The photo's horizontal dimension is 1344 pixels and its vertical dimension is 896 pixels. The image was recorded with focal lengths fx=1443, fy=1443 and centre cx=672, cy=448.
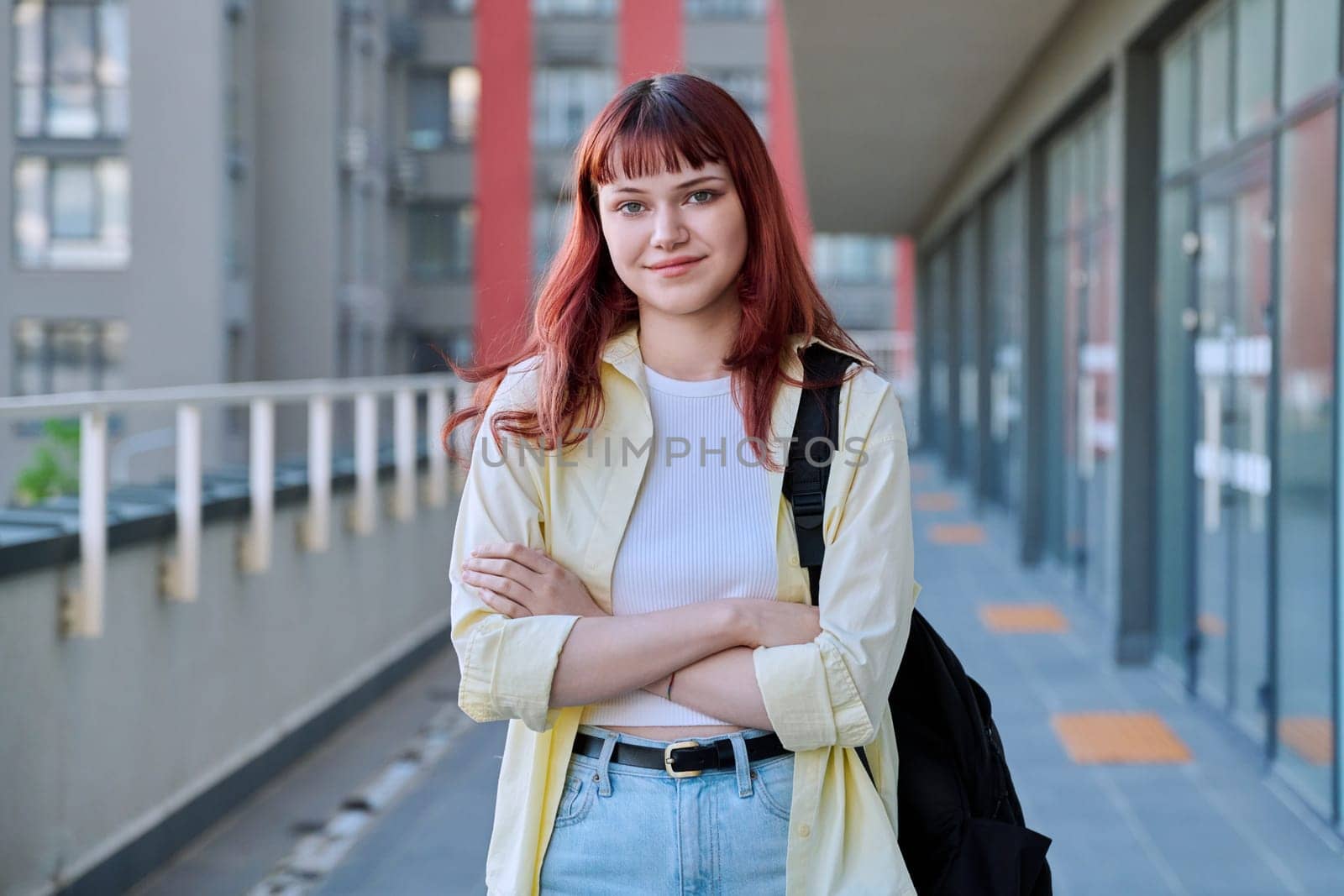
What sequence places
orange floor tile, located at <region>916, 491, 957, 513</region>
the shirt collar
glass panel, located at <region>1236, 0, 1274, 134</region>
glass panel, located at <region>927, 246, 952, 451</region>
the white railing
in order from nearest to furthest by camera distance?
the shirt collar → the white railing → glass panel, located at <region>1236, 0, 1274, 134</region> → orange floor tile, located at <region>916, 491, 957, 513</region> → glass panel, located at <region>927, 246, 952, 451</region>

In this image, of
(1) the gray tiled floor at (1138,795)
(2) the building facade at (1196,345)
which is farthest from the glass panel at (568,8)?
(1) the gray tiled floor at (1138,795)

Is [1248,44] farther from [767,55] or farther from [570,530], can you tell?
[767,55]

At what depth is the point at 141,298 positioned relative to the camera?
18531 millimetres

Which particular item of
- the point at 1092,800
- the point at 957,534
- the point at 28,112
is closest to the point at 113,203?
the point at 28,112

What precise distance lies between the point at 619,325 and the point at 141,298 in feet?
60.2

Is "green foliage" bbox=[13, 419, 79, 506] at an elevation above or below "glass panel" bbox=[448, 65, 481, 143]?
below

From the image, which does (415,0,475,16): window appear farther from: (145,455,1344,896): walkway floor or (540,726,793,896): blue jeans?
(540,726,793,896): blue jeans

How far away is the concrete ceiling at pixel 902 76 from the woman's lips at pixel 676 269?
567 cm

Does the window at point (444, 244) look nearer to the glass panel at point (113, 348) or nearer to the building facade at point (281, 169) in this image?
the building facade at point (281, 169)

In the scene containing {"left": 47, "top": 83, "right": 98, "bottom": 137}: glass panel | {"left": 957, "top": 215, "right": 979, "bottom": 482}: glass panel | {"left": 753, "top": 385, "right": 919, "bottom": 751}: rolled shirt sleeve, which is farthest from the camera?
{"left": 47, "top": 83, "right": 98, "bottom": 137}: glass panel

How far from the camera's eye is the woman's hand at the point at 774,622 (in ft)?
4.51

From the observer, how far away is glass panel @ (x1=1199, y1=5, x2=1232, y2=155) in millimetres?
5062

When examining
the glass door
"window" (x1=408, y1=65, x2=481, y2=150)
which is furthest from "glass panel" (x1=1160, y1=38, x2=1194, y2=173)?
"window" (x1=408, y1=65, x2=481, y2=150)

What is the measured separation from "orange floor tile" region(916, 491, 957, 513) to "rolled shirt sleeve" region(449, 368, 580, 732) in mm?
11354
